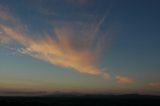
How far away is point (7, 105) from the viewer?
103250mm

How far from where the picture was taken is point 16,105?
353 ft

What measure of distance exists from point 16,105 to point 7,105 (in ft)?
16.5
